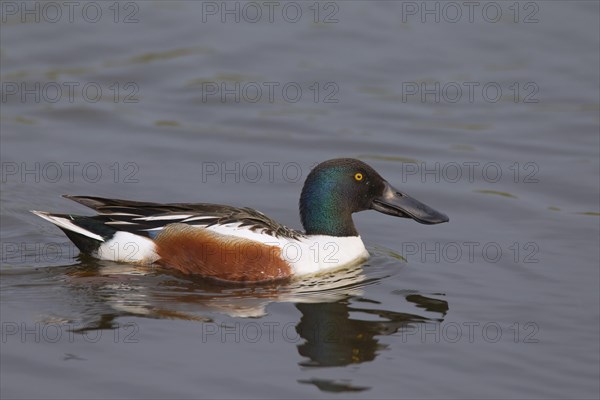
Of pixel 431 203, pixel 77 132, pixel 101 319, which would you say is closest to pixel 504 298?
pixel 431 203

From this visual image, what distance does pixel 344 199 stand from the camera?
30.9 ft

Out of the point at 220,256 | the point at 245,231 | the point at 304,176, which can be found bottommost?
the point at 220,256

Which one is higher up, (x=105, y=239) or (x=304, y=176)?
(x=304, y=176)

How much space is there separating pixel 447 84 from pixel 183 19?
4041mm

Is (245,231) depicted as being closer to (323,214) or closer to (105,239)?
(323,214)

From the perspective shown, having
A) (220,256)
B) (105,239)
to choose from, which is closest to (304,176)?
(220,256)

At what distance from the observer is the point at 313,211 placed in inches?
370

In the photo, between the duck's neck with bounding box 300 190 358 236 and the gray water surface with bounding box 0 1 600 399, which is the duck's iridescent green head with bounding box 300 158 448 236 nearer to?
the duck's neck with bounding box 300 190 358 236

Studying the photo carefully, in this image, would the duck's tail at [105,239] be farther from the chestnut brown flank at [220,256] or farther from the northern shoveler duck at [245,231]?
the chestnut brown flank at [220,256]

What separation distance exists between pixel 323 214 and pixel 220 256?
3.02 ft

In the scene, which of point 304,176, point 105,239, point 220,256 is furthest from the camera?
point 304,176

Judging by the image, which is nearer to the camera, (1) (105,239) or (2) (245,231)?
(2) (245,231)

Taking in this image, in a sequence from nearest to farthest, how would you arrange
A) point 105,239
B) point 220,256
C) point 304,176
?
1. point 220,256
2. point 105,239
3. point 304,176

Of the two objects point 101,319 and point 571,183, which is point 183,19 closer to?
point 571,183
